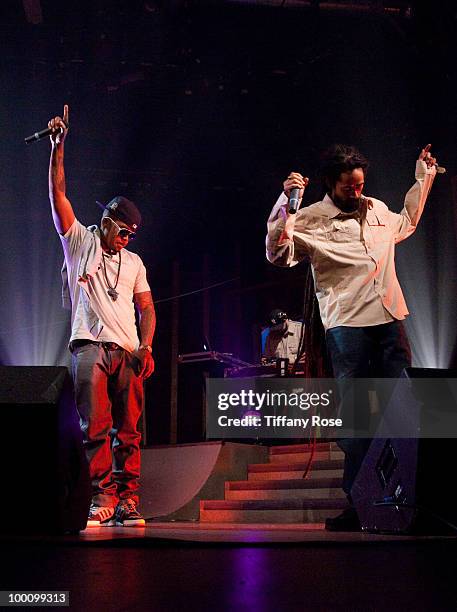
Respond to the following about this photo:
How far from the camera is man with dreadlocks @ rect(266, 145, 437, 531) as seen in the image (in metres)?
2.49

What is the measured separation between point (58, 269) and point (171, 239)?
188 centimetres

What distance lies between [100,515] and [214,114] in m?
5.11

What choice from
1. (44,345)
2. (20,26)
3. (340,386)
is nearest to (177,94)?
(20,26)

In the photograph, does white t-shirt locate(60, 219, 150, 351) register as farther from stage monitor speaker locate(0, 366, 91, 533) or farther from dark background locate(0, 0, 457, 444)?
dark background locate(0, 0, 457, 444)

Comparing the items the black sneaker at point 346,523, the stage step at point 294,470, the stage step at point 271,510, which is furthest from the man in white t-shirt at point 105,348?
the stage step at point 294,470

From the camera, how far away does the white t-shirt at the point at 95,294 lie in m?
3.16

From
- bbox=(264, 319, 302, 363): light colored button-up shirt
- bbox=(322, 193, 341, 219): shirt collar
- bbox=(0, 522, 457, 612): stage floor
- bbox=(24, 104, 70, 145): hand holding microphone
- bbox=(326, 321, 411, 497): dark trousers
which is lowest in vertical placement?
bbox=(0, 522, 457, 612): stage floor

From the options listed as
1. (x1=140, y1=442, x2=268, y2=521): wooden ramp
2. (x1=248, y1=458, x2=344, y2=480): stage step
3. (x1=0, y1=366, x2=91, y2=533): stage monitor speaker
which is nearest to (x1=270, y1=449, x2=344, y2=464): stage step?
(x1=248, y1=458, x2=344, y2=480): stage step

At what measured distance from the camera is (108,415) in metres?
3.10

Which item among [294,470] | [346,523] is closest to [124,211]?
[346,523]

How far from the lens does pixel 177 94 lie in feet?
22.0

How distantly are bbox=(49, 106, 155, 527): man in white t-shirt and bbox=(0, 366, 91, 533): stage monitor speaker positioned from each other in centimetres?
152

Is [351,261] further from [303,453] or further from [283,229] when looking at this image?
[303,453]

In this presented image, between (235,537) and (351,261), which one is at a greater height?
(351,261)
